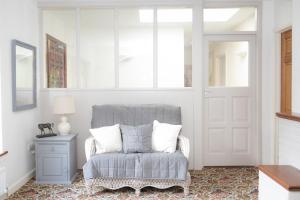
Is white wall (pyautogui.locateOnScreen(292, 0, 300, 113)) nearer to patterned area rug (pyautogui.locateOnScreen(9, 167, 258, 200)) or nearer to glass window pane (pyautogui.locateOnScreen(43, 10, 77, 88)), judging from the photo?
patterned area rug (pyautogui.locateOnScreen(9, 167, 258, 200))

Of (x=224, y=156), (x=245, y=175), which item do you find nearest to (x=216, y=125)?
(x=224, y=156)

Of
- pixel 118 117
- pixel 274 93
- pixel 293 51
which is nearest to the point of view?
pixel 293 51

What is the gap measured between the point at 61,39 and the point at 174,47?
181 cm

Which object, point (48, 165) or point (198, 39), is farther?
point (198, 39)

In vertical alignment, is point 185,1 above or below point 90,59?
above

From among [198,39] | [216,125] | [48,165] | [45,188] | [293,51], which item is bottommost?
[45,188]

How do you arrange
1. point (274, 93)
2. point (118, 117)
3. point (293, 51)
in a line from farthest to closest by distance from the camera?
point (274, 93), point (118, 117), point (293, 51)

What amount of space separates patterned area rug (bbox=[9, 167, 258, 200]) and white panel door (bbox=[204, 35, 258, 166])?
0.61m

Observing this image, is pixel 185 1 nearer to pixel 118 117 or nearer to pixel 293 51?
pixel 293 51

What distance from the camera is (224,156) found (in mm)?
4961

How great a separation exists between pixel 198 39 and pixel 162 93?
1011mm

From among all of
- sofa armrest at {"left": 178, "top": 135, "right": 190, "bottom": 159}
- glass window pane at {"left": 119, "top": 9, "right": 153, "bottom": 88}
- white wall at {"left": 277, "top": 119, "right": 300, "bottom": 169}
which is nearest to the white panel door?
glass window pane at {"left": 119, "top": 9, "right": 153, "bottom": 88}

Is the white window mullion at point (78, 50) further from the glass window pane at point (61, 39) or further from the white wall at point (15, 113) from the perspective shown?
the white wall at point (15, 113)

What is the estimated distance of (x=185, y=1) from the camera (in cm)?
470
